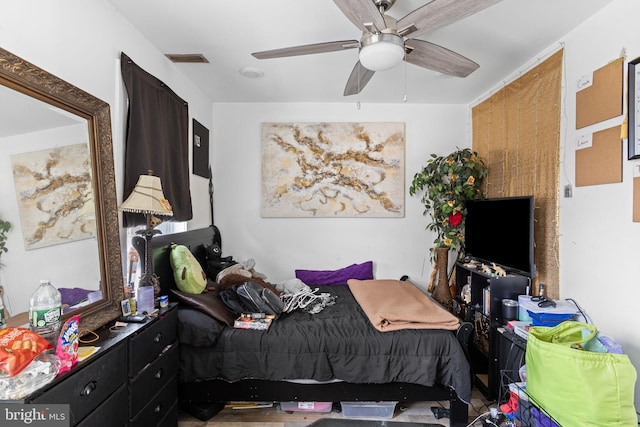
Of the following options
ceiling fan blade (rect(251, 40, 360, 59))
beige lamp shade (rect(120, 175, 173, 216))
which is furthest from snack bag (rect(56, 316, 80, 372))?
ceiling fan blade (rect(251, 40, 360, 59))

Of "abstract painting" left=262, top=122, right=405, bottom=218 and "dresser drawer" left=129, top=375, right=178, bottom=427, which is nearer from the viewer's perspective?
"dresser drawer" left=129, top=375, right=178, bottom=427

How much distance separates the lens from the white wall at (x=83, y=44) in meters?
1.27

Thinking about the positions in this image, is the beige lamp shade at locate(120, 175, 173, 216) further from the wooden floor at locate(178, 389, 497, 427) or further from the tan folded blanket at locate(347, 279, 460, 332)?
the tan folded blanket at locate(347, 279, 460, 332)

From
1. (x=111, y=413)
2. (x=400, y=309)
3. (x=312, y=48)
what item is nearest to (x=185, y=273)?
(x=111, y=413)

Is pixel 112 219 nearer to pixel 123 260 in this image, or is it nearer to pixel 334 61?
pixel 123 260

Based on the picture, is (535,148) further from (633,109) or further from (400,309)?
(400,309)

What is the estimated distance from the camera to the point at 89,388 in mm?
1188

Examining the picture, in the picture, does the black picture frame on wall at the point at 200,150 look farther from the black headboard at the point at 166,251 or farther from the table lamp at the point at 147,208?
the table lamp at the point at 147,208

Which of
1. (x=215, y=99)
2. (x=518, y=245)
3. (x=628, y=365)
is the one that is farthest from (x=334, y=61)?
(x=628, y=365)

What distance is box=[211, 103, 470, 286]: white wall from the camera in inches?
140

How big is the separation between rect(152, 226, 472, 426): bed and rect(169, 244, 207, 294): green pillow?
0.13m

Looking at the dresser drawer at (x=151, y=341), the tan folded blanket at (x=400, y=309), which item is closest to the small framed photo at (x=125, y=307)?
the dresser drawer at (x=151, y=341)

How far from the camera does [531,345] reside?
1.54 m

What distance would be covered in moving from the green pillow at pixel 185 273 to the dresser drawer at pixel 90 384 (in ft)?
2.46
